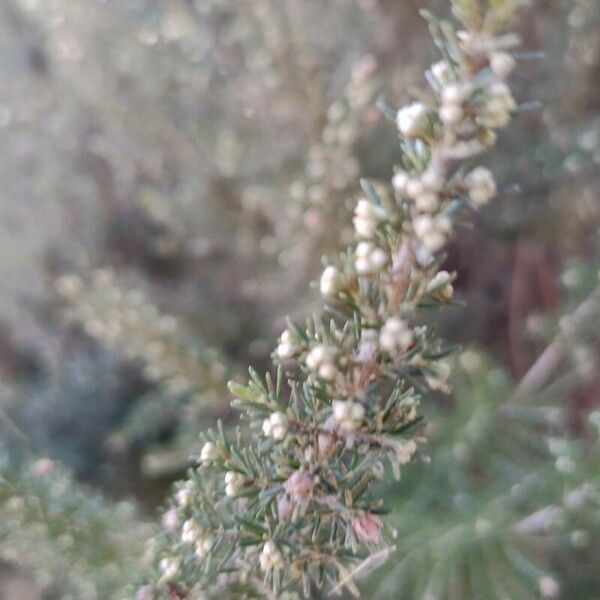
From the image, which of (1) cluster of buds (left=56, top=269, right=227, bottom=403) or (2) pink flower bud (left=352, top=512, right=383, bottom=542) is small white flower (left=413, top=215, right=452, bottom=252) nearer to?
(2) pink flower bud (left=352, top=512, right=383, bottom=542)

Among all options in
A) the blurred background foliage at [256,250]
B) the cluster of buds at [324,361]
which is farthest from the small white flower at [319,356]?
the blurred background foliage at [256,250]

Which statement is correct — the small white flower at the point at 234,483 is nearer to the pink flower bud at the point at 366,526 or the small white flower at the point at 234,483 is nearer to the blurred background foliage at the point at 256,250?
the pink flower bud at the point at 366,526

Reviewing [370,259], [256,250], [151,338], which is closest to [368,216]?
[370,259]

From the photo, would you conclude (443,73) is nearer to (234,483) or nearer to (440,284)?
(440,284)

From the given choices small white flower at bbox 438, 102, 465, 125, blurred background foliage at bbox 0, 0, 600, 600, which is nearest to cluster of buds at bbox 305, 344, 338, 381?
small white flower at bbox 438, 102, 465, 125

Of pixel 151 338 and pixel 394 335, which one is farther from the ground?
pixel 151 338
